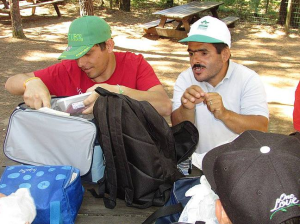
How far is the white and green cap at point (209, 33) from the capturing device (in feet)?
7.17

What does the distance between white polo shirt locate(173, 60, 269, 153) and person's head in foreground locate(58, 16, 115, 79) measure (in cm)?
53

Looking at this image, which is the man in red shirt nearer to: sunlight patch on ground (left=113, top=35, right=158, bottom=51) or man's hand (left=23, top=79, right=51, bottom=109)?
man's hand (left=23, top=79, right=51, bottom=109)

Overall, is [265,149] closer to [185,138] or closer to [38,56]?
[185,138]

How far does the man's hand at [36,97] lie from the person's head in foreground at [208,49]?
2.89 ft

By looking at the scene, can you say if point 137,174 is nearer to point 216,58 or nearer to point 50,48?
point 216,58

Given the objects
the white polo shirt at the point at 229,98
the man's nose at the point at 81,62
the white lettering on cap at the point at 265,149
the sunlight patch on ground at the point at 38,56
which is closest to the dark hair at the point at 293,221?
the white lettering on cap at the point at 265,149

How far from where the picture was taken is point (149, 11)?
11859 mm

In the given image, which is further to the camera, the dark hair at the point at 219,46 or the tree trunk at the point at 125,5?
the tree trunk at the point at 125,5

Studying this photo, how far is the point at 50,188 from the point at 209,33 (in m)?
1.28

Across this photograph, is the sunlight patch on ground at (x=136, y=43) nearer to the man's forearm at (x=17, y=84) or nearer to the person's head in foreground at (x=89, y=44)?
the person's head in foreground at (x=89, y=44)

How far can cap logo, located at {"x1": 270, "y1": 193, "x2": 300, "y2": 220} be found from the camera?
103 cm

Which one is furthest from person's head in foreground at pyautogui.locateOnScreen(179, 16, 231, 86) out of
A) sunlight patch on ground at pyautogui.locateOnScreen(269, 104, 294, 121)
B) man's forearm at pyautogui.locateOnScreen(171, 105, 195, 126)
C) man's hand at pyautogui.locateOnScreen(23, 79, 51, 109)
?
sunlight patch on ground at pyautogui.locateOnScreen(269, 104, 294, 121)

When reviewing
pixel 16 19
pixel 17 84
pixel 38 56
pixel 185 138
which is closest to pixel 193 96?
pixel 185 138

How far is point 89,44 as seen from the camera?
2275 mm
